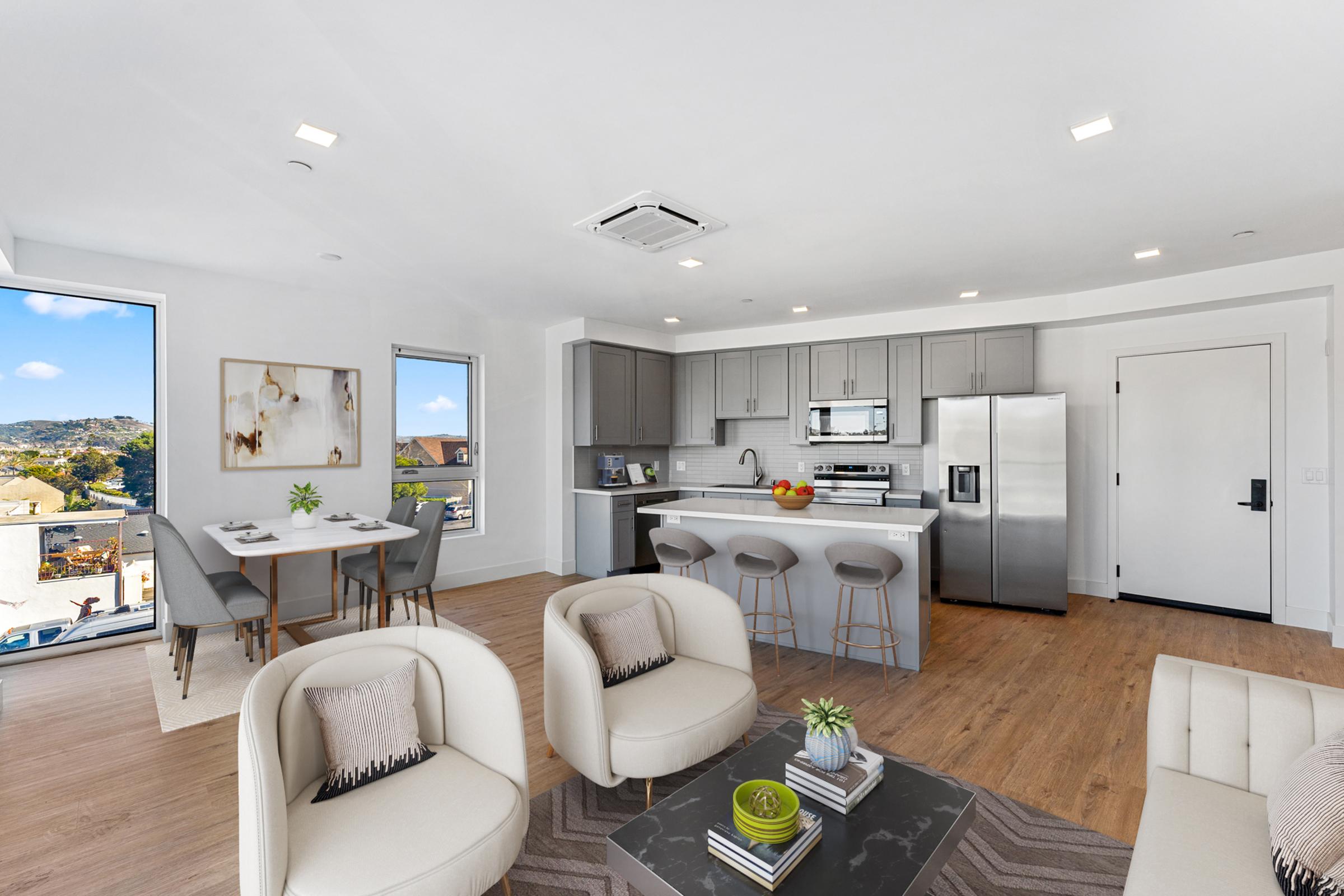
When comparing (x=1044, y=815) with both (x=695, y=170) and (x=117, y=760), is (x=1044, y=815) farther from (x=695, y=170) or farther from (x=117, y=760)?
(x=117, y=760)

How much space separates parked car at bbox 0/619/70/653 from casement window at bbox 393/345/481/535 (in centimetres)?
225

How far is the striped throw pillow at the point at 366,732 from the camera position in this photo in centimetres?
172

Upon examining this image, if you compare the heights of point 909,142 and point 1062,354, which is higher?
point 909,142

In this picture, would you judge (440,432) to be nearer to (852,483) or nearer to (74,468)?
(74,468)

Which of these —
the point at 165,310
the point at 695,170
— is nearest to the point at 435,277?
the point at 165,310

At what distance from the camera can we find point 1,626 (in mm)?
3812

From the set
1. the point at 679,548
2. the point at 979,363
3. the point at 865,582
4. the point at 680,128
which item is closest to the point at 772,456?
the point at 979,363

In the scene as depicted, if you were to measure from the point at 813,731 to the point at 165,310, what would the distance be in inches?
192

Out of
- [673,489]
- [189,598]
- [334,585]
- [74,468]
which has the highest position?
[74,468]

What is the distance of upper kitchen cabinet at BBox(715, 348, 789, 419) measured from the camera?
6.46m

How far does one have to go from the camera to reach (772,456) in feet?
22.4

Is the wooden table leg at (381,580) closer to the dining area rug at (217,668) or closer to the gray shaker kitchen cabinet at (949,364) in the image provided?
the dining area rug at (217,668)

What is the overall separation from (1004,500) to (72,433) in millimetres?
6854

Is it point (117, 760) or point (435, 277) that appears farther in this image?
point (435, 277)
